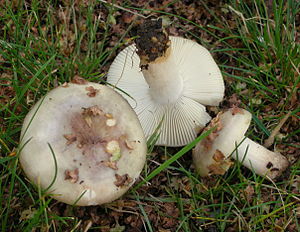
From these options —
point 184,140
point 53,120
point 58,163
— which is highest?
point 53,120

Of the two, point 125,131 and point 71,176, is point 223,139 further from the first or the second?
point 71,176

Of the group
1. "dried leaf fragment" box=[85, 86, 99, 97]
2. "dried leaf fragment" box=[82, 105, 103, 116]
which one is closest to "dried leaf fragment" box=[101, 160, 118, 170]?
"dried leaf fragment" box=[82, 105, 103, 116]

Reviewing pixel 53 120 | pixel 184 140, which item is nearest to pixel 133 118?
pixel 53 120

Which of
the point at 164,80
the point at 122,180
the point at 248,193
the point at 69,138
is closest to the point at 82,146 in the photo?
the point at 69,138

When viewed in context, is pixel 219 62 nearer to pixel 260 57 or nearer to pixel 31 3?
pixel 260 57

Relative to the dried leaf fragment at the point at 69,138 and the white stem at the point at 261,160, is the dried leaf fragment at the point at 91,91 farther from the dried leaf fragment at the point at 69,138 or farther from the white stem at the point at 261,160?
the white stem at the point at 261,160

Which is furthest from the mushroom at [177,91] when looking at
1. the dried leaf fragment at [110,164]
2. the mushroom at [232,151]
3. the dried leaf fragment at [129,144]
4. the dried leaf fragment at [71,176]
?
the dried leaf fragment at [71,176]

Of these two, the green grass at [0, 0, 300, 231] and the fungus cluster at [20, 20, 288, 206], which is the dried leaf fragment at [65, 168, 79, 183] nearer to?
the fungus cluster at [20, 20, 288, 206]
